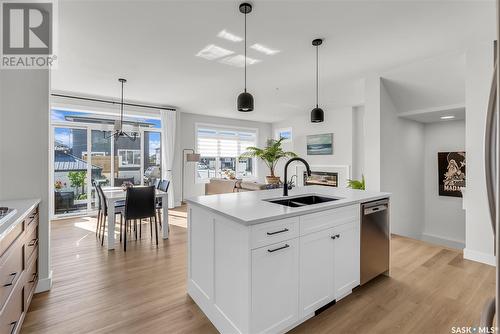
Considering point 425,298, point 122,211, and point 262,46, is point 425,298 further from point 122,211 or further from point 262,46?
point 122,211

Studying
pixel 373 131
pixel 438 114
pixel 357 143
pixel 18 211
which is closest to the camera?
pixel 18 211

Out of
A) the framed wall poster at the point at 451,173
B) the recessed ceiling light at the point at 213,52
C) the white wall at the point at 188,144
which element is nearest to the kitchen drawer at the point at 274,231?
the recessed ceiling light at the point at 213,52

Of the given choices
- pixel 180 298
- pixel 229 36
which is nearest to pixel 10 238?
pixel 180 298

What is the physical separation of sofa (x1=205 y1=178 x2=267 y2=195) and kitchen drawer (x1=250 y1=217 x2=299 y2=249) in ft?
10.2

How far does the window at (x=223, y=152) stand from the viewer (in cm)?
769

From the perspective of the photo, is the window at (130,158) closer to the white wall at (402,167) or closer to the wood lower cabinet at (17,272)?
the wood lower cabinet at (17,272)

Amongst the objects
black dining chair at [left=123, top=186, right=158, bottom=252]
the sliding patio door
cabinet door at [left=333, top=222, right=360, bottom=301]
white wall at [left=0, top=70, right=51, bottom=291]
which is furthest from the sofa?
white wall at [left=0, top=70, right=51, bottom=291]

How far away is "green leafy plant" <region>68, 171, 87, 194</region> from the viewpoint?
18.2 ft

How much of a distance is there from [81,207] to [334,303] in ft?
18.8

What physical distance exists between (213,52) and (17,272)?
296 cm

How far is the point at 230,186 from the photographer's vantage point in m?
5.96

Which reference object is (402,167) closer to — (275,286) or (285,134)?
(275,286)

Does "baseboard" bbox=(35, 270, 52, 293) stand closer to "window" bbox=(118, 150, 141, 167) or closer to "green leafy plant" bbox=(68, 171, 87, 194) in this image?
"green leafy plant" bbox=(68, 171, 87, 194)

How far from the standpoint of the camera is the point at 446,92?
12.5ft
